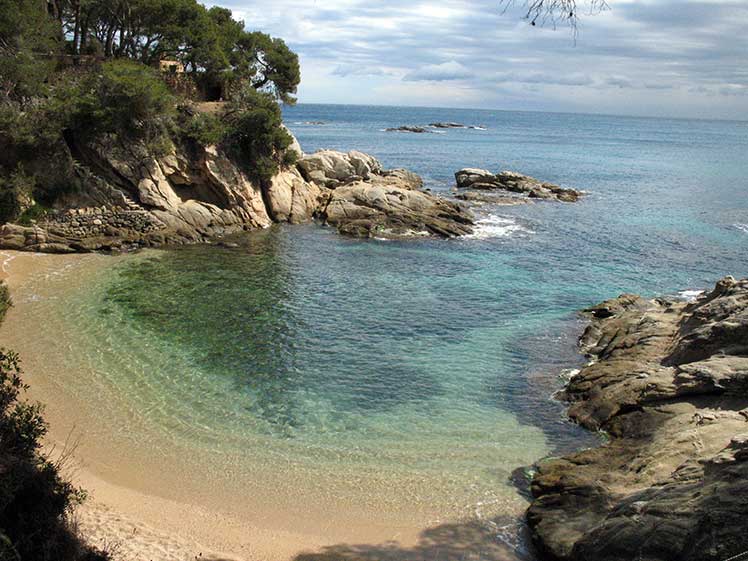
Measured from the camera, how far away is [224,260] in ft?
111

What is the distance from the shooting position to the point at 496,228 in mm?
44812

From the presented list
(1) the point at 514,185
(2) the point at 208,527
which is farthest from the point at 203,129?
(1) the point at 514,185

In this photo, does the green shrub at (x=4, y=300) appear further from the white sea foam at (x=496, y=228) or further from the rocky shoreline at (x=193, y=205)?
the white sea foam at (x=496, y=228)

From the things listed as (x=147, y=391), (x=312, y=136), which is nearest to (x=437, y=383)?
(x=147, y=391)

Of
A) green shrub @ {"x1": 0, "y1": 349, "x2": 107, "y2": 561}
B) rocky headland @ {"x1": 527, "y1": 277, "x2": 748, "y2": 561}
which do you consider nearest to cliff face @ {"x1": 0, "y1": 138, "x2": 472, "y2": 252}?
rocky headland @ {"x1": 527, "y1": 277, "x2": 748, "y2": 561}

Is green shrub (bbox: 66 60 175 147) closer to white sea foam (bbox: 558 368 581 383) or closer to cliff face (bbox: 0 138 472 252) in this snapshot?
cliff face (bbox: 0 138 472 252)

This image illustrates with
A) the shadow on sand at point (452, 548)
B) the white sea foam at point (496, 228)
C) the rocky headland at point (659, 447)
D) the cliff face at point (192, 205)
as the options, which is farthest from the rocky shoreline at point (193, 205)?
the shadow on sand at point (452, 548)

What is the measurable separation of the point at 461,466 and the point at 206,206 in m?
29.3

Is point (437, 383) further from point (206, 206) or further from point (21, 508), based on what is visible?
point (206, 206)

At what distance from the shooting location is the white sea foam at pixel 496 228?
42562 mm

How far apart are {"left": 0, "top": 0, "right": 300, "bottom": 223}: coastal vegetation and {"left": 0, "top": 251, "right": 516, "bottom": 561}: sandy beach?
975 inches

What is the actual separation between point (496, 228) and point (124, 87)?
1035 inches

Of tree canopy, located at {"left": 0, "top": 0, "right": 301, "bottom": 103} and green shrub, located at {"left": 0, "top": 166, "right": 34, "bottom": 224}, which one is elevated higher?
tree canopy, located at {"left": 0, "top": 0, "right": 301, "bottom": 103}

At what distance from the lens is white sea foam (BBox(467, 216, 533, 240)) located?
140 feet
